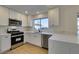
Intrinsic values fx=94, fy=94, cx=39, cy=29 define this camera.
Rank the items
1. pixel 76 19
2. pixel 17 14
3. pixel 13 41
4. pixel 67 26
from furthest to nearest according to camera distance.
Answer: pixel 17 14 < pixel 13 41 < pixel 67 26 < pixel 76 19

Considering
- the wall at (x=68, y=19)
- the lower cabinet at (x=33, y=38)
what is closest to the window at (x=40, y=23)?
the lower cabinet at (x=33, y=38)

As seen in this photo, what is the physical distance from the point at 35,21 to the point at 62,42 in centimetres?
508

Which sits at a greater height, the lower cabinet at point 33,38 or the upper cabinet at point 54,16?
the upper cabinet at point 54,16

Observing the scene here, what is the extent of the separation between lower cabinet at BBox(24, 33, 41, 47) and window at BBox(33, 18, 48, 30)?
0.73m

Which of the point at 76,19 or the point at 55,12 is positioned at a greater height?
the point at 55,12

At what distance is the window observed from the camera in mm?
5815

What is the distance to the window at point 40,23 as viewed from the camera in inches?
229

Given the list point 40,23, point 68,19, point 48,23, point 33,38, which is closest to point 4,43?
point 48,23

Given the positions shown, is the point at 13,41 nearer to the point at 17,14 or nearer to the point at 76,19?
the point at 17,14

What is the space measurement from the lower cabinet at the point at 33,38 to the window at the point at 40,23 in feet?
2.41

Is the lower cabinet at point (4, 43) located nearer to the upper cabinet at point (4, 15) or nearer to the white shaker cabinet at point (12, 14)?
the upper cabinet at point (4, 15)

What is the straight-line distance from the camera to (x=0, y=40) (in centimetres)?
355

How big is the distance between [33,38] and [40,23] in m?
1.12
